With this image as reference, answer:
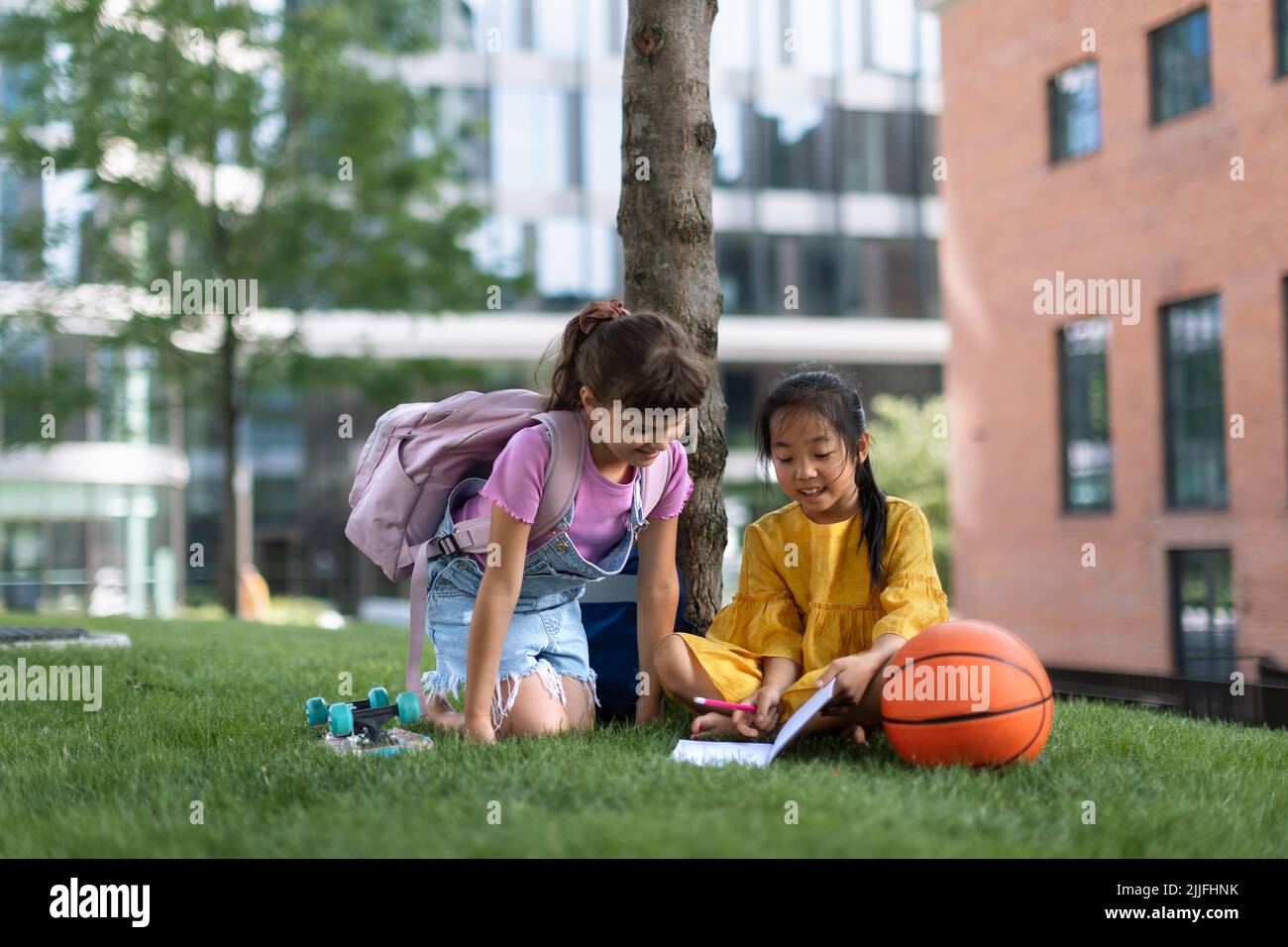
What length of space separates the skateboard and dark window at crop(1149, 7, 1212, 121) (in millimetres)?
15762

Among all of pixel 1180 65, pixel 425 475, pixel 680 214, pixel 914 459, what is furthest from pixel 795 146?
pixel 425 475

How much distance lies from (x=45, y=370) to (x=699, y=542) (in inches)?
561

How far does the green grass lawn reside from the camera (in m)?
2.94

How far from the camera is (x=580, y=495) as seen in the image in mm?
4512

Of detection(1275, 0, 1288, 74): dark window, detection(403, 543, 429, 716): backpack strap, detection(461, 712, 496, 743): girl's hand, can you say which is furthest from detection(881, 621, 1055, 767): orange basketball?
detection(1275, 0, 1288, 74): dark window

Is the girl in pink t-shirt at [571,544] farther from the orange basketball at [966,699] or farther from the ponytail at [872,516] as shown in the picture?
the orange basketball at [966,699]

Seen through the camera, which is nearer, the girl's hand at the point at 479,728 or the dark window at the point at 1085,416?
the girl's hand at the point at 479,728

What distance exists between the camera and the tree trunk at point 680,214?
19.2ft

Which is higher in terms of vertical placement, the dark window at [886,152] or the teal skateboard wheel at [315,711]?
the dark window at [886,152]

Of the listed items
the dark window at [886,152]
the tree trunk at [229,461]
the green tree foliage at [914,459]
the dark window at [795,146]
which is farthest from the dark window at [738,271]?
the tree trunk at [229,461]

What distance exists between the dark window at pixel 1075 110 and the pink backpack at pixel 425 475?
53.9 ft

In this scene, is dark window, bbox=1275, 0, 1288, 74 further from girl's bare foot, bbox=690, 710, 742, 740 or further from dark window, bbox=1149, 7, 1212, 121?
girl's bare foot, bbox=690, 710, 742, 740

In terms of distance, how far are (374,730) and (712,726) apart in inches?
46.1
